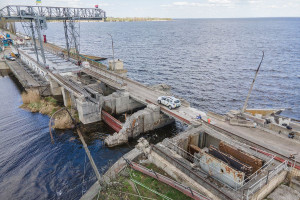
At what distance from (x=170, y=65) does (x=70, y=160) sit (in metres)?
65.2

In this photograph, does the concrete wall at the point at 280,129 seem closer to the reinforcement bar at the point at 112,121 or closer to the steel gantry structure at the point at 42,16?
the reinforcement bar at the point at 112,121

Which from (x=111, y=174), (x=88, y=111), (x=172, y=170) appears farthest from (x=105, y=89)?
(x=172, y=170)

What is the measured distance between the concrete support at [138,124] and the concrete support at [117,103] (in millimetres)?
7744

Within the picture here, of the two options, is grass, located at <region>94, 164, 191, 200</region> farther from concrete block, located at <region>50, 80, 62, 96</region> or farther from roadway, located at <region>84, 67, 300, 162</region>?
concrete block, located at <region>50, 80, 62, 96</region>

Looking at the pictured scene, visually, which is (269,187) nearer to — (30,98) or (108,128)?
(108,128)

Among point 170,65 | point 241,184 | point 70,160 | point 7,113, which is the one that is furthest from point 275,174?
point 170,65

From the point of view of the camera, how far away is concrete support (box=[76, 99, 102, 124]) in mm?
37938

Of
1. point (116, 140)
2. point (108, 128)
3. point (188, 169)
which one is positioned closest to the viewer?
point (188, 169)

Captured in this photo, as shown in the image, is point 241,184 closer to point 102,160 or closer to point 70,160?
point 102,160

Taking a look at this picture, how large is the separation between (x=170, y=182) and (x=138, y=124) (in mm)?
18197

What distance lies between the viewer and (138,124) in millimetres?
34500

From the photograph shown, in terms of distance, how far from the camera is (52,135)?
35.9 m

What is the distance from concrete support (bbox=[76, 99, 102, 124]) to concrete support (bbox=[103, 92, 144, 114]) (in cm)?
190

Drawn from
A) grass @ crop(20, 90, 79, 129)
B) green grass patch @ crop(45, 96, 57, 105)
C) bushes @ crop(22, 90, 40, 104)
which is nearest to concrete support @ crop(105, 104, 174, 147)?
grass @ crop(20, 90, 79, 129)
